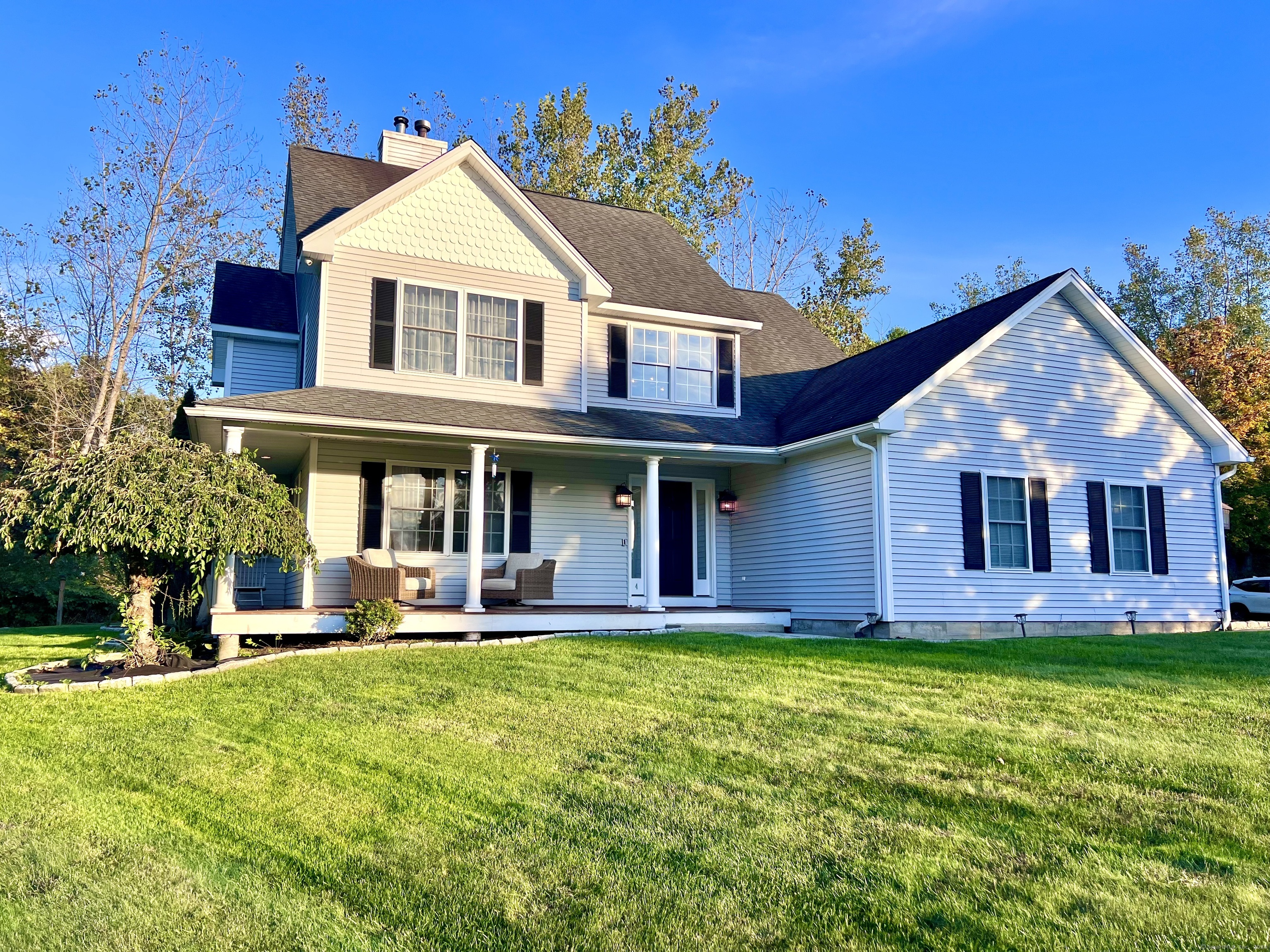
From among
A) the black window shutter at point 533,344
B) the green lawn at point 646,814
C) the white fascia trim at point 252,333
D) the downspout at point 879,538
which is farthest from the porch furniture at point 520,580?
the white fascia trim at point 252,333

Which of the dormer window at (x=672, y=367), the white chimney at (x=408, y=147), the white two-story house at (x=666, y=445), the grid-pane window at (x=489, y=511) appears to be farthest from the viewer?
the white chimney at (x=408, y=147)

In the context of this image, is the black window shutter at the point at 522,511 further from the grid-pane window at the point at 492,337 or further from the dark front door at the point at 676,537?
the dark front door at the point at 676,537

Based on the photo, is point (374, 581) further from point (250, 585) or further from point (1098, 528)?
point (1098, 528)

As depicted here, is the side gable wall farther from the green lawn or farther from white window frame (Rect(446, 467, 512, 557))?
white window frame (Rect(446, 467, 512, 557))

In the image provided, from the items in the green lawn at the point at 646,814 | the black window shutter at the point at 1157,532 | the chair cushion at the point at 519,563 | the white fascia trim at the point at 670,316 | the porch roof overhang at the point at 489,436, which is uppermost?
the white fascia trim at the point at 670,316

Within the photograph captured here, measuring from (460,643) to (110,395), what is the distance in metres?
19.0

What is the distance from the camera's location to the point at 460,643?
1100 centimetres

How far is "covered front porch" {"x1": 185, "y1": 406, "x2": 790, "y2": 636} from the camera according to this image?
489 inches

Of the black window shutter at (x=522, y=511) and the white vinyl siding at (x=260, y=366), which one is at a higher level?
the white vinyl siding at (x=260, y=366)

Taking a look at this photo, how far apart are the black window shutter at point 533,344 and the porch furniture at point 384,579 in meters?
1.64

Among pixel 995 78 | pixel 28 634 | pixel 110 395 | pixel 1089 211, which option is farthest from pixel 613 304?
pixel 1089 211

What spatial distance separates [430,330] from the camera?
1367 centimetres

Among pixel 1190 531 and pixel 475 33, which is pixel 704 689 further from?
pixel 475 33

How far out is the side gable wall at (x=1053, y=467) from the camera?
509 inches
